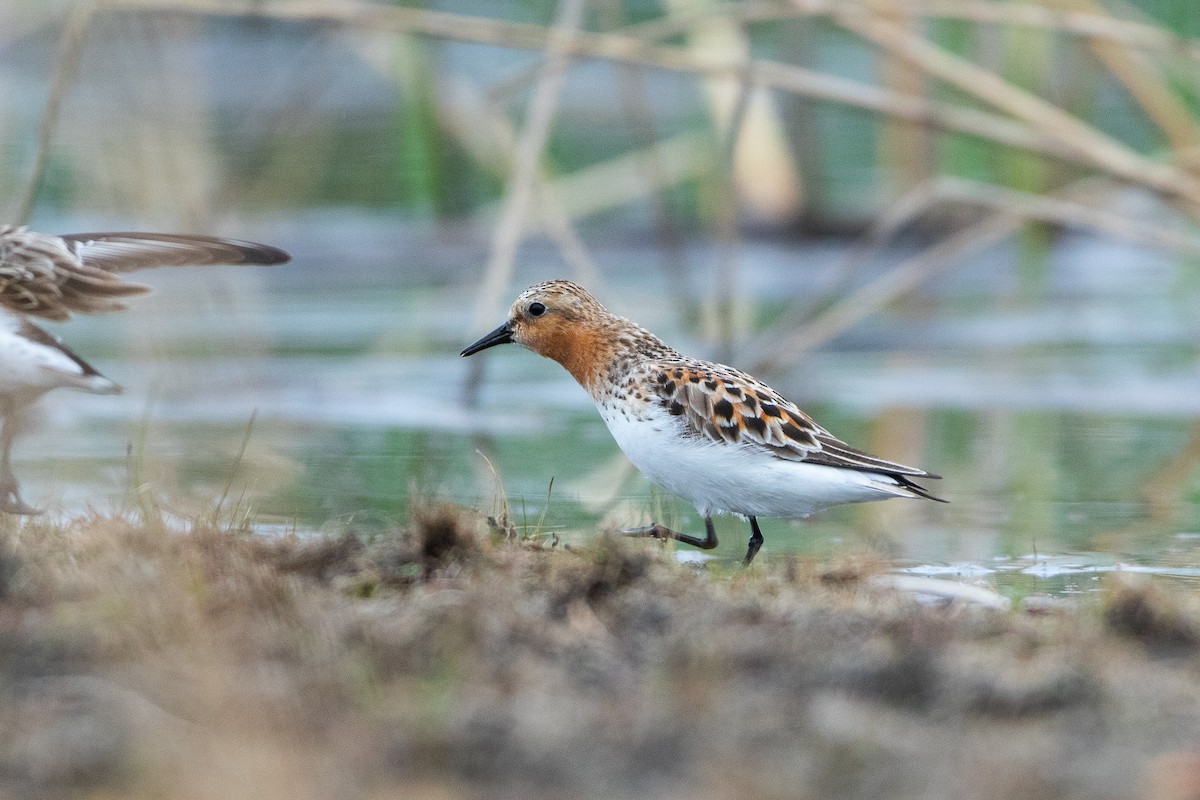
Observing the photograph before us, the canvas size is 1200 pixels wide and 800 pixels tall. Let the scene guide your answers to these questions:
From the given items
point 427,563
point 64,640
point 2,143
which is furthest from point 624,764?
point 2,143

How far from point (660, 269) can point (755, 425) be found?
25.7 feet

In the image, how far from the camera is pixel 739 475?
5.10 meters

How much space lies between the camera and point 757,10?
805cm

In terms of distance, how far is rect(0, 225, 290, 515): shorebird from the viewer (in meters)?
5.81

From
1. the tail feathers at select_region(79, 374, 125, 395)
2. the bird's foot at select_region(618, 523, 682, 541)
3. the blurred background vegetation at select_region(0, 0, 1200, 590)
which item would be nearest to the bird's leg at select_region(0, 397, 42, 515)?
the blurred background vegetation at select_region(0, 0, 1200, 590)

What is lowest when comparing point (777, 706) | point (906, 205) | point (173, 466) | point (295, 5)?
point (173, 466)

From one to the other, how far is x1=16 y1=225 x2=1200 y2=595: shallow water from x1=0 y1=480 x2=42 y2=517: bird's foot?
0.13m

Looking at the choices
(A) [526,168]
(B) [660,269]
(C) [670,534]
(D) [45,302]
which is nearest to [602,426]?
(A) [526,168]

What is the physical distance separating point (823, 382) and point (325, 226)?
586 centimetres

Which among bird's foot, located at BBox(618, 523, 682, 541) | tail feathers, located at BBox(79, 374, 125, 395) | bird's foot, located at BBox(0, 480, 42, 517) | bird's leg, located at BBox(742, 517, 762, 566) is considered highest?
tail feathers, located at BBox(79, 374, 125, 395)

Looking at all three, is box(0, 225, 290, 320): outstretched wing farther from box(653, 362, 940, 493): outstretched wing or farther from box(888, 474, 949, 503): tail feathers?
box(888, 474, 949, 503): tail feathers

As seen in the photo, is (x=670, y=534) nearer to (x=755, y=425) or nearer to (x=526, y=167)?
(x=755, y=425)

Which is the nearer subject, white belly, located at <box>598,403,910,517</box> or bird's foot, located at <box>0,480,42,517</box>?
white belly, located at <box>598,403,910,517</box>

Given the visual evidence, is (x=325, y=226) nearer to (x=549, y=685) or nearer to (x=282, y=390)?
(x=282, y=390)
